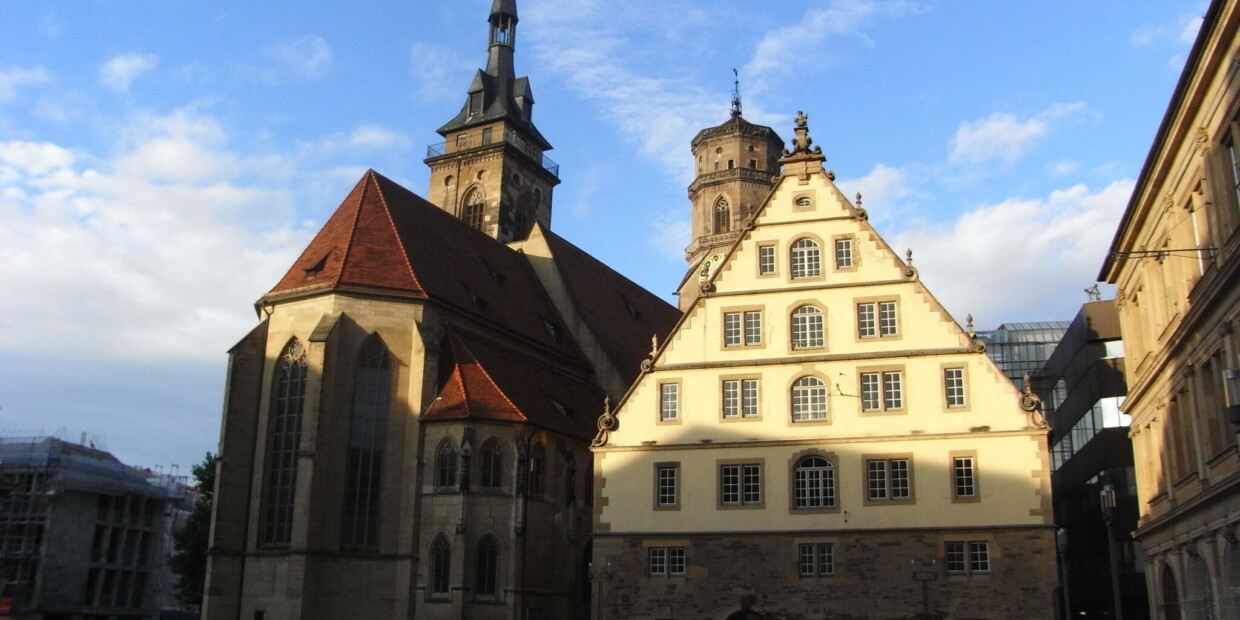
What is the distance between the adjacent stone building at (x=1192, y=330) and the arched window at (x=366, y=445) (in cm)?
2216

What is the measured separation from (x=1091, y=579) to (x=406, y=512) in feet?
83.2

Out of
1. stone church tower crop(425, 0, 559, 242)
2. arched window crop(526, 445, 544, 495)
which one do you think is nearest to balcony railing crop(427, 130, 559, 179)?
stone church tower crop(425, 0, 559, 242)

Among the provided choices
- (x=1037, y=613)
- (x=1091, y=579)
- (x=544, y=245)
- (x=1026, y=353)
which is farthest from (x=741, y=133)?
(x=1037, y=613)

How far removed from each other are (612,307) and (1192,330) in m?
33.5

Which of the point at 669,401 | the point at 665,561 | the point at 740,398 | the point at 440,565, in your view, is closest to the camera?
the point at 665,561

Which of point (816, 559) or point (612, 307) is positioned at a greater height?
point (612, 307)

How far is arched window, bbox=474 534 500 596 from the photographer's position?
3375 cm

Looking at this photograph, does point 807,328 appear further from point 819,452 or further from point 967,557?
point 967,557

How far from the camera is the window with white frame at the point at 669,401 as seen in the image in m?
30.9

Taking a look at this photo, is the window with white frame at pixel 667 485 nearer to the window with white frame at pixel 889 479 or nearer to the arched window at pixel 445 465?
the window with white frame at pixel 889 479

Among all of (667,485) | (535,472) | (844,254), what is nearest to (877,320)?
(844,254)

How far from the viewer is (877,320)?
97.9ft

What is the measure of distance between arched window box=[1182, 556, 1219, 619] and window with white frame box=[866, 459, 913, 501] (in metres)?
7.58

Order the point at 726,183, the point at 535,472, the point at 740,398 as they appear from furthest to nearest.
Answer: the point at 726,183 < the point at 535,472 < the point at 740,398
